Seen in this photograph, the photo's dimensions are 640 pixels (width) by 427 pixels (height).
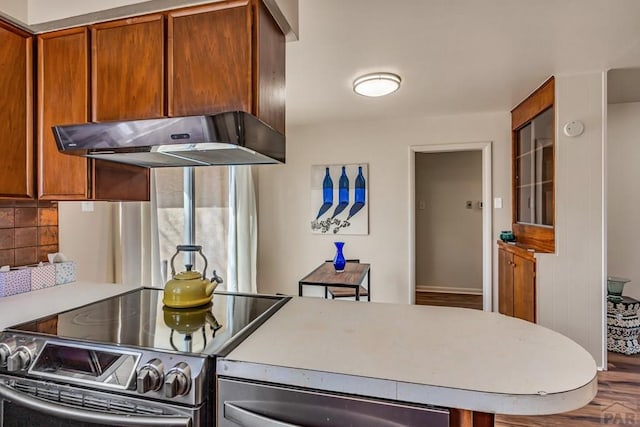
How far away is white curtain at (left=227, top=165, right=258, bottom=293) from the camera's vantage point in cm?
337

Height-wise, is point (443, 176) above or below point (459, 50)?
below

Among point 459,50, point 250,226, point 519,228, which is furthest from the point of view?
point 250,226

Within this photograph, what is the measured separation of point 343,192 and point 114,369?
324 cm

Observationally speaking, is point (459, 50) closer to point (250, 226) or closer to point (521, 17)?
point (521, 17)

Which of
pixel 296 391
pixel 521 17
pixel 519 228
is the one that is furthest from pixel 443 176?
pixel 296 391

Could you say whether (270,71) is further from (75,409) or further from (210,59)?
(75,409)

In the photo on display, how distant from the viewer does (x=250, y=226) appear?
3793 mm

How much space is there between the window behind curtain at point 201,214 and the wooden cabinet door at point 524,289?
8.53ft

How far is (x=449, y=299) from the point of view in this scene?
4.93m

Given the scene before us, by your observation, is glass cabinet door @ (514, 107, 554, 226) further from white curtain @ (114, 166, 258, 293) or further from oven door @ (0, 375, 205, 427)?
oven door @ (0, 375, 205, 427)

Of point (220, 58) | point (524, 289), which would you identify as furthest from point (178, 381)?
point (524, 289)

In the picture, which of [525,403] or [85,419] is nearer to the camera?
[525,403]

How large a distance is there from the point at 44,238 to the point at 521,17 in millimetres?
2915

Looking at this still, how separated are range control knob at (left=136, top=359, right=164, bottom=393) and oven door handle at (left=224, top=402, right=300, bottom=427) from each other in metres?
0.20
